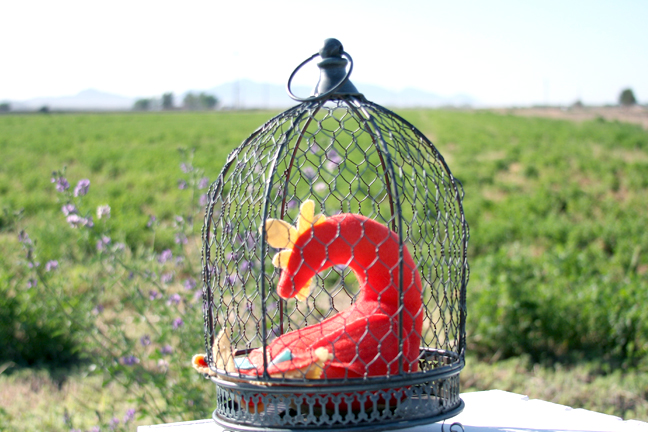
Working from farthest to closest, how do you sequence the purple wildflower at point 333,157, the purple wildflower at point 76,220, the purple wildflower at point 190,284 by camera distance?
the purple wildflower at point 190,284, the purple wildflower at point 76,220, the purple wildflower at point 333,157

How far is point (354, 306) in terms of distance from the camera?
1.57 m

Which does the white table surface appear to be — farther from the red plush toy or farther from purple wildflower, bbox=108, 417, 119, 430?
purple wildflower, bbox=108, 417, 119, 430

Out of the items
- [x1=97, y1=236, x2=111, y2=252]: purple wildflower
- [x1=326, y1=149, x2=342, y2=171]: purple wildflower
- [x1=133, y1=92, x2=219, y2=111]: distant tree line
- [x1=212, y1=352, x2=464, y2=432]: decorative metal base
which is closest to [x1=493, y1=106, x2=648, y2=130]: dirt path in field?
[x1=133, y1=92, x2=219, y2=111]: distant tree line

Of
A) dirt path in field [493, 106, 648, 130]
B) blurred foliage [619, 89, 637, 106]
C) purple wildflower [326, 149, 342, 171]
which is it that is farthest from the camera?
blurred foliage [619, 89, 637, 106]

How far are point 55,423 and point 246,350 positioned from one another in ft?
6.08

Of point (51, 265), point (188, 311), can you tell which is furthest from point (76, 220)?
point (188, 311)

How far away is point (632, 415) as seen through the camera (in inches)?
118

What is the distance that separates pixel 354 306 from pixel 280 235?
0.92 ft

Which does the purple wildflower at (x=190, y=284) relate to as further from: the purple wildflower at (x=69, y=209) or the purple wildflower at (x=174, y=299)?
the purple wildflower at (x=69, y=209)

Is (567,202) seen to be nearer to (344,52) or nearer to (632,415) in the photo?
(632,415)

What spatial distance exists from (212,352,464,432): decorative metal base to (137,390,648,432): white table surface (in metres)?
0.28

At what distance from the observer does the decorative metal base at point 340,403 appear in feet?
4.37

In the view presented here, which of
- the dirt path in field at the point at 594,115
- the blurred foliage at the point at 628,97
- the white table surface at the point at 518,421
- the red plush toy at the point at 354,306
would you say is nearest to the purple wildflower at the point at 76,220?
the white table surface at the point at 518,421

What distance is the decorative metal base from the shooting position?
1331mm
